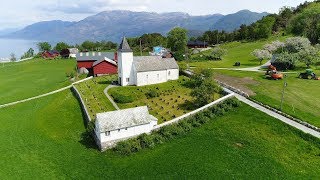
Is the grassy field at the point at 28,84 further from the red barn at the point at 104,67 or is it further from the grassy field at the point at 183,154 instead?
the grassy field at the point at 183,154

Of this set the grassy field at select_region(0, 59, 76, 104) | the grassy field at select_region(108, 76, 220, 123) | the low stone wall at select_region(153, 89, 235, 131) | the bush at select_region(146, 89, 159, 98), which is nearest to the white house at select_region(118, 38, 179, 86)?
the grassy field at select_region(108, 76, 220, 123)

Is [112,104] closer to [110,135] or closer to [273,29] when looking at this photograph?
[110,135]

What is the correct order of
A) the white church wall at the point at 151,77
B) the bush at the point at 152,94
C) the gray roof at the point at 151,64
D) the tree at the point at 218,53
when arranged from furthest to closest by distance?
the tree at the point at 218,53, the gray roof at the point at 151,64, the white church wall at the point at 151,77, the bush at the point at 152,94

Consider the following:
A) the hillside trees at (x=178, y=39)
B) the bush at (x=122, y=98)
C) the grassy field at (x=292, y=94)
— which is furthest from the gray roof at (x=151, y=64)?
the hillside trees at (x=178, y=39)

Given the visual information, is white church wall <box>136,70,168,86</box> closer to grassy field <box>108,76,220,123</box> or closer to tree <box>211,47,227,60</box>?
grassy field <box>108,76,220,123</box>

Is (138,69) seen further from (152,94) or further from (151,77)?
(152,94)

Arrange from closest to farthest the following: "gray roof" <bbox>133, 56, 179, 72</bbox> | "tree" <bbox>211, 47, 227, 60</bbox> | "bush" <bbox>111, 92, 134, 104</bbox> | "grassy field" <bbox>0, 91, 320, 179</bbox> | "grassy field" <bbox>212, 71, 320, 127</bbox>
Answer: "grassy field" <bbox>0, 91, 320, 179</bbox>
"grassy field" <bbox>212, 71, 320, 127</bbox>
"bush" <bbox>111, 92, 134, 104</bbox>
"gray roof" <bbox>133, 56, 179, 72</bbox>
"tree" <bbox>211, 47, 227, 60</bbox>

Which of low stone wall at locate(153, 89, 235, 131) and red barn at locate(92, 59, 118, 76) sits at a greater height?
red barn at locate(92, 59, 118, 76)
